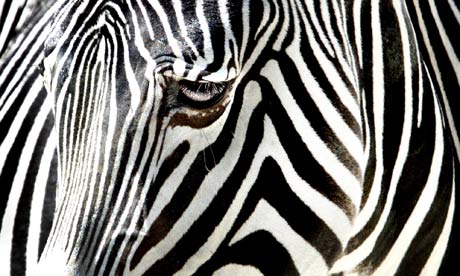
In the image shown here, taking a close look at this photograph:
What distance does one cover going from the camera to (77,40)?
207cm

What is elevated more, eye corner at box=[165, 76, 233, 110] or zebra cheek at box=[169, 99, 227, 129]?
eye corner at box=[165, 76, 233, 110]

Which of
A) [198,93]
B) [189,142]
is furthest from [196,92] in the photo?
[189,142]

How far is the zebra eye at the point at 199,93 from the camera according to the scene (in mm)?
1966

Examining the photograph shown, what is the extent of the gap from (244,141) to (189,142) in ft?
0.50

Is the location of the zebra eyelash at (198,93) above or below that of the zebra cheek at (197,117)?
above

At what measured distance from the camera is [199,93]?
1975 mm

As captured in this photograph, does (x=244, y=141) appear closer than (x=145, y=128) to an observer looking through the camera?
No

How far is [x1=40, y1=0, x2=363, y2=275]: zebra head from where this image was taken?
1.94 m

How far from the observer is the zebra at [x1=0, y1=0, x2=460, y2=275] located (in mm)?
1948

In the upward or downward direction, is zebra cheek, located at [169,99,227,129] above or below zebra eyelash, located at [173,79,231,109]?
below

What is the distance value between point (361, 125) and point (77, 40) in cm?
77

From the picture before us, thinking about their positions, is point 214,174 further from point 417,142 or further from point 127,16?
point 417,142

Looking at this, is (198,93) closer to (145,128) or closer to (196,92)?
(196,92)

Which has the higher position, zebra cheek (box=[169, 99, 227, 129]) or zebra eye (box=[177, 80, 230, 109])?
zebra eye (box=[177, 80, 230, 109])
